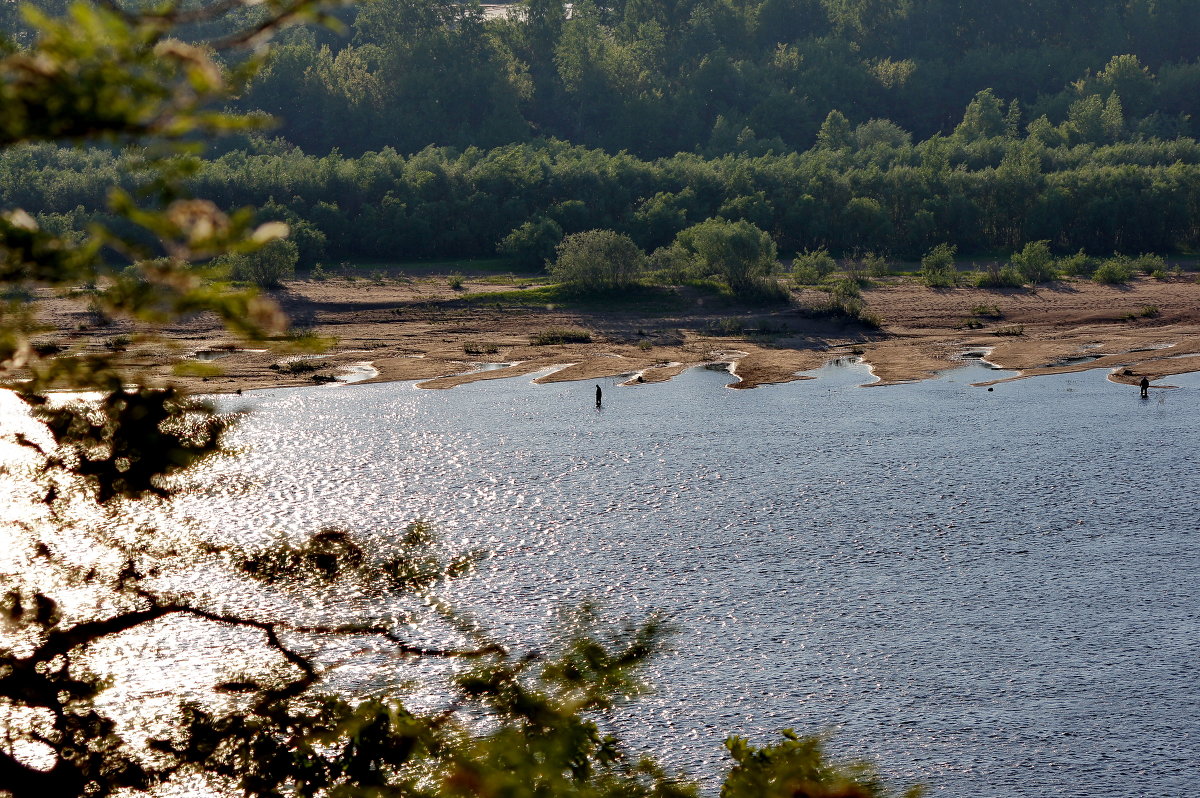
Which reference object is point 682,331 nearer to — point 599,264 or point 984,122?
point 599,264

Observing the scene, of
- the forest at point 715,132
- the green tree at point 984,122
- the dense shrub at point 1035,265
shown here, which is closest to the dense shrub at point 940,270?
the dense shrub at point 1035,265

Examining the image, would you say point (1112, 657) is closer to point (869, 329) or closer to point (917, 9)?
point (869, 329)

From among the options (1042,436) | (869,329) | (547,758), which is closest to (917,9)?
(869,329)

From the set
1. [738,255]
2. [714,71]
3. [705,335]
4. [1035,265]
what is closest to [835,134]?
[714,71]

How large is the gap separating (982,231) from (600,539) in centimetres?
8612

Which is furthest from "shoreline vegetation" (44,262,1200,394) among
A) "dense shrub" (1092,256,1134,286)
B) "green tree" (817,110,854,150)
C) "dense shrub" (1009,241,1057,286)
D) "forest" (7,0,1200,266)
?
"green tree" (817,110,854,150)

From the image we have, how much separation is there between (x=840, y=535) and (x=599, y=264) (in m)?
47.8

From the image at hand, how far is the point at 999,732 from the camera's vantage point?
23.8 m

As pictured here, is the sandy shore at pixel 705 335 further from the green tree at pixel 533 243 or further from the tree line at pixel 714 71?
the tree line at pixel 714 71

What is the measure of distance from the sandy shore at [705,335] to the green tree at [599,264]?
A: 3.63 m

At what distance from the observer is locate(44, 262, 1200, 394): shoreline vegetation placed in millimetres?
61562

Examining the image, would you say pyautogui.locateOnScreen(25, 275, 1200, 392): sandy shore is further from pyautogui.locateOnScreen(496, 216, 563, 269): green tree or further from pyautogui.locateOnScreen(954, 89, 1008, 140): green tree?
pyautogui.locateOnScreen(954, 89, 1008, 140): green tree

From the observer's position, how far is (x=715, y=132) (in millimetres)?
155125

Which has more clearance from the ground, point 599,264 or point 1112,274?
point 599,264
